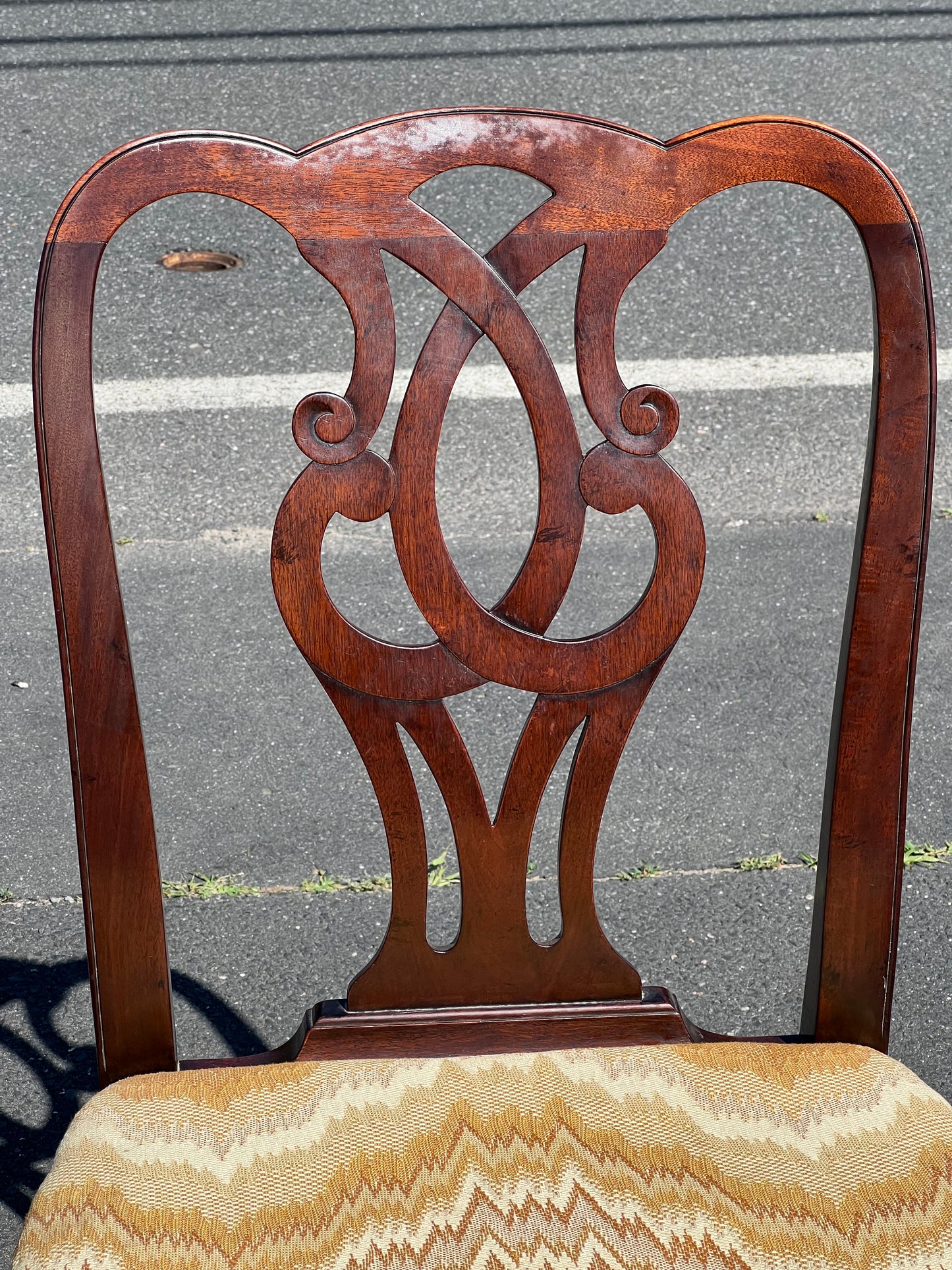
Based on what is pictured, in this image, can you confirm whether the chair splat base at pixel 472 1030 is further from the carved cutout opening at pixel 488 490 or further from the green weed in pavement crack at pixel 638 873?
the carved cutout opening at pixel 488 490

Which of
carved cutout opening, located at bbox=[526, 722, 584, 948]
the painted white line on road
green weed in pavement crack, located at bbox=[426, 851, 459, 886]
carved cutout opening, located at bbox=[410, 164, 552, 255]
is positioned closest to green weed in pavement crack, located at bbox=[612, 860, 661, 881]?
carved cutout opening, located at bbox=[526, 722, 584, 948]

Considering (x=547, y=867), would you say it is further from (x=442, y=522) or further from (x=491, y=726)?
(x=442, y=522)

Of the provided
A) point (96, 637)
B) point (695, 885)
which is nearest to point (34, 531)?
point (695, 885)

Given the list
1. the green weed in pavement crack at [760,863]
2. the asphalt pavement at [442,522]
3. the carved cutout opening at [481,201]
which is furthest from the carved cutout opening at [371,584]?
the carved cutout opening at [481,201]

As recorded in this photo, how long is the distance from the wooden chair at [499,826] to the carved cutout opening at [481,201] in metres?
3.31

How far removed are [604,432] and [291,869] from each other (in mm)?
1213

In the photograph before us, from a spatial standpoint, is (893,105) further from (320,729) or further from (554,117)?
(554,117)

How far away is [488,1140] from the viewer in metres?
0.82

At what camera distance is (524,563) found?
88cm

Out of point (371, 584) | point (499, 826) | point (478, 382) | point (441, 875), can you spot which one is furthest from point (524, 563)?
point (478, 382)

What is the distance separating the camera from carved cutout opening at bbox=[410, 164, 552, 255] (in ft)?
13.3

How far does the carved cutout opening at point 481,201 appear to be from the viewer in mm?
4059

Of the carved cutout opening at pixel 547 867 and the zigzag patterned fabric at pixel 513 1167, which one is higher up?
the zigzag patterned fabric at pixel 513 1167

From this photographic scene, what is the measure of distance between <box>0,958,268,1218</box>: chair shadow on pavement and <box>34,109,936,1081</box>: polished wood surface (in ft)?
2.01
